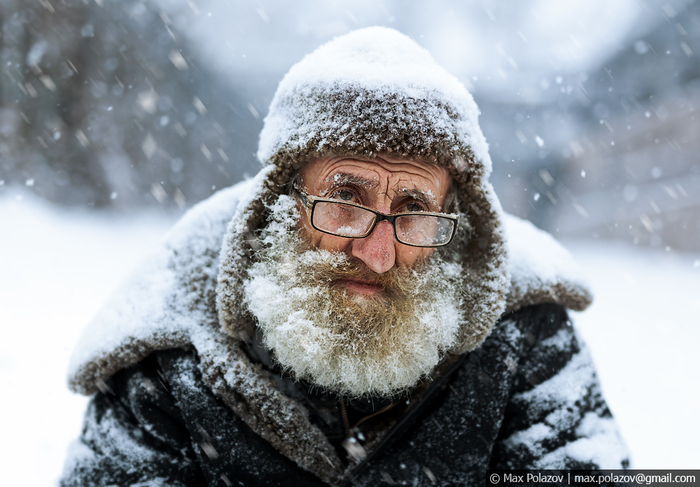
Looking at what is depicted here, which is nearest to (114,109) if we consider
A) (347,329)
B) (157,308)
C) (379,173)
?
(157,308)

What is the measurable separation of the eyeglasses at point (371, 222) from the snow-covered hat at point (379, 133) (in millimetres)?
172

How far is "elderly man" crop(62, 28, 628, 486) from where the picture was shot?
1445 mm

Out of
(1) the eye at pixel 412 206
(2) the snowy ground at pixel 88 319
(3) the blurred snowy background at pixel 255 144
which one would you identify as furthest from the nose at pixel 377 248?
(3) the blurred snowy background at pixel 255 144

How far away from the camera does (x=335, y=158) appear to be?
58.3 inches

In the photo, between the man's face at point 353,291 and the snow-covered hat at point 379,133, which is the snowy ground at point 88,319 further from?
the man's face at point 353,291

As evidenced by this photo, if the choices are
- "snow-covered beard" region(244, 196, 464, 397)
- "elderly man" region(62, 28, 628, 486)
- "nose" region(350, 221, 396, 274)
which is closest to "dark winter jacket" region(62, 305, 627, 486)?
"elderly man" region(62, 28, 628, 486)

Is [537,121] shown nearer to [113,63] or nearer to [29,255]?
[113,63]

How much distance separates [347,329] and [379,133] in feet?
2.16

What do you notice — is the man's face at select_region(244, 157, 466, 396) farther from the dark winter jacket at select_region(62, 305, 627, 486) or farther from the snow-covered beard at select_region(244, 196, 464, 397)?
the dark winter jacket at select_region(62, 305, 627, 486)

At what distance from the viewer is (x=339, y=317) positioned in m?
1.44

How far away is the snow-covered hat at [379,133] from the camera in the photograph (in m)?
1.39

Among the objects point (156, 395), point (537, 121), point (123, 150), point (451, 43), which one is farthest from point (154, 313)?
point (537, 121)

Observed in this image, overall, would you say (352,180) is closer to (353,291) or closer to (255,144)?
(353,291)

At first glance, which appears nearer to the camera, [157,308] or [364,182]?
[364,182]
